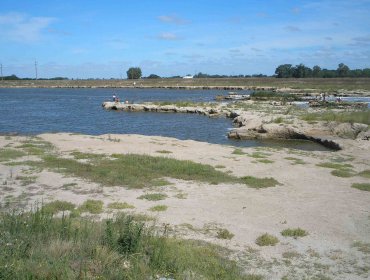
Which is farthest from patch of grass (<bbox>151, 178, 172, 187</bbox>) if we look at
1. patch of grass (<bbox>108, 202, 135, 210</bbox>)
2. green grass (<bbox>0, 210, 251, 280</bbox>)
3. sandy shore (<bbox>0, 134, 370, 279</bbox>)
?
green grass (<bbox>0, 210, 251, 280</bbox>)

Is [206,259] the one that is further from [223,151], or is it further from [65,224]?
[223,151]

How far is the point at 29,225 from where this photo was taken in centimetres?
856

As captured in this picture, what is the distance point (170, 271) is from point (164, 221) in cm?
398

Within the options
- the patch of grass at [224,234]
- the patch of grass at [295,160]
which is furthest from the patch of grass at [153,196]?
the patch of grass at [295,160]

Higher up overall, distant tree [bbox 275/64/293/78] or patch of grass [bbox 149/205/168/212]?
distant tree [bbox 275/64/293/78]

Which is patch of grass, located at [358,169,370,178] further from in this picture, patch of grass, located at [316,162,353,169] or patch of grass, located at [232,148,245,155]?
patch of grass, located at [232,148,245,155]

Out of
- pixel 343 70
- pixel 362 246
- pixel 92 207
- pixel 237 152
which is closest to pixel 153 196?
pixel 92 207

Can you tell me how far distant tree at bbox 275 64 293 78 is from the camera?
189500 mm

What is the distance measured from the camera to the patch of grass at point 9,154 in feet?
63.2

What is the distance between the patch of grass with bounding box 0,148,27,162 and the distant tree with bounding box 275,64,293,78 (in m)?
181

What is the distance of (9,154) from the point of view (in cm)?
2005

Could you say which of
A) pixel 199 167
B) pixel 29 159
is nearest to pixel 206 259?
pixel 199 167

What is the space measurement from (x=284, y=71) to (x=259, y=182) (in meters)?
183

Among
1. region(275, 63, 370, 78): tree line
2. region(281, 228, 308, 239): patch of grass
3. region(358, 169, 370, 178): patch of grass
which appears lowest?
region(358, 169, 370, 178): patch of grass
